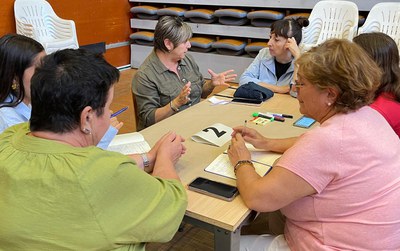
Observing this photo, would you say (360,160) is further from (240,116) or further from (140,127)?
(140,127)

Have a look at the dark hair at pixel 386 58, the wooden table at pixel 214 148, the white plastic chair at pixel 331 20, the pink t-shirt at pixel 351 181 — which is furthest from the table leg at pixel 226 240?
the white plastic chair at pixel 331 20

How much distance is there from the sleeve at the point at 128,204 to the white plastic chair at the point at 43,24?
3543 mm

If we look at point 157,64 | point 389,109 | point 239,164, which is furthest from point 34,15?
point 389,109

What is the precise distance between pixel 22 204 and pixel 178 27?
5.33 ft

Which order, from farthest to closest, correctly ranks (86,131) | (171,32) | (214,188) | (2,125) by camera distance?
(171,32), (2,125), (214,188), (86,131)

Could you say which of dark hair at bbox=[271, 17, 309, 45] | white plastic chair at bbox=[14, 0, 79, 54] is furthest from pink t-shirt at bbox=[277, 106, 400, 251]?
white plastic chair at bbox=[14, 0, 79, 54]

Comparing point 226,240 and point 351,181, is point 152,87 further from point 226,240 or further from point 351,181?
point 351,181

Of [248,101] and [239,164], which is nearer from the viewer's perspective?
[239,164]

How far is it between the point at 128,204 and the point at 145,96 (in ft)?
4.64

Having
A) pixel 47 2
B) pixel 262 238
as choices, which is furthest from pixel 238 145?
pixel 47 2

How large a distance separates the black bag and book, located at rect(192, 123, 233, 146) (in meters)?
0.53

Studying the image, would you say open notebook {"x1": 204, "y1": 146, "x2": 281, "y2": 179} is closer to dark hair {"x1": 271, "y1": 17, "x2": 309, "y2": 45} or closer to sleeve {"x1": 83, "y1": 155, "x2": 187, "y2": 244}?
sleeve {"x1": 83, "y1": 155, "x2": 187, "y2": 244}

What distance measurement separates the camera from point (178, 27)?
2312 millimetres

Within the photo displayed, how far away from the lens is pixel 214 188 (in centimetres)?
132
